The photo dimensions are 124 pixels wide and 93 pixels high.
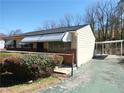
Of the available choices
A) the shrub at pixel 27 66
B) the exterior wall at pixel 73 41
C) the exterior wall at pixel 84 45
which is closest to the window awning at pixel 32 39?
the exterior wall at pixel 73 41

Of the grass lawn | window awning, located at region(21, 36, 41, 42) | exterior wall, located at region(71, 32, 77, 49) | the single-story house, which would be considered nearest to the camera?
the grass lawn

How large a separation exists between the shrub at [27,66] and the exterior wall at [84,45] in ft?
27.8

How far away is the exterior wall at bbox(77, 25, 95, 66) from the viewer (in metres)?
21.2

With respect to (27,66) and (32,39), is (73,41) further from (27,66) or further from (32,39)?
(27,66)

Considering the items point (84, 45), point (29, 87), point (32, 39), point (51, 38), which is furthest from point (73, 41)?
point (29, 87)

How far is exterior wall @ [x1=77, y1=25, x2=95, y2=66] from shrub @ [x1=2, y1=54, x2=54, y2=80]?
8.47m

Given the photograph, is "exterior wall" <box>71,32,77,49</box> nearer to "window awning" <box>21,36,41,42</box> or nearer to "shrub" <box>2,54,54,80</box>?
"window awning" <box>21,36,41,42</box>

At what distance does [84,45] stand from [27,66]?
485 inches

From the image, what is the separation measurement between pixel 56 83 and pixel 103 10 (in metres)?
39.5

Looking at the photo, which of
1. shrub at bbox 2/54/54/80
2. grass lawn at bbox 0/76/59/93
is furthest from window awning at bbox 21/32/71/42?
grass lawn at bbox 0/76/59/93

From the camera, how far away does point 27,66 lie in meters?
11.6

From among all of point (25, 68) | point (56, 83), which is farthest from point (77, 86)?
point (25, 68)

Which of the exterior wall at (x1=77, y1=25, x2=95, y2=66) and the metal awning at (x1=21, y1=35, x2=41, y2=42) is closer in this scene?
the exterior wall at (x1=77, y1=25, x2=95, y2=66)

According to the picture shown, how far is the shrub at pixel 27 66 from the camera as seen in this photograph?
11781mm
